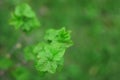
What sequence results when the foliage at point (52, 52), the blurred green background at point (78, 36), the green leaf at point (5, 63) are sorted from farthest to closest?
the blurred green background at point (78, 36) < the green leaf at point (5, 63) < the foliage at point (52, 52)

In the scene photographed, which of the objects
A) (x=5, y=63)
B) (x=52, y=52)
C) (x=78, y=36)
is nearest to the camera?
(x=52, y=52)

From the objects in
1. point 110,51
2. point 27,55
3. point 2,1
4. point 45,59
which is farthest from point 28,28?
point 110,51

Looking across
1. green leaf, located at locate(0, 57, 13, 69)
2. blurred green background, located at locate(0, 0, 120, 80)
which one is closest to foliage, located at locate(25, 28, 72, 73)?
green leaf, located at locate(0, 57, 13, 69)

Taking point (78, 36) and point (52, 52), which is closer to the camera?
point (52, 52)

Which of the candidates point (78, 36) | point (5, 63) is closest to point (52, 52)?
point (5, 63)

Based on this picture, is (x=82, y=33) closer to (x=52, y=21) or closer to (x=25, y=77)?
(x=52, y=21)

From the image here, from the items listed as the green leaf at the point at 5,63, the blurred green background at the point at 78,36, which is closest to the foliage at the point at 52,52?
the green leaf at the point at 5,63

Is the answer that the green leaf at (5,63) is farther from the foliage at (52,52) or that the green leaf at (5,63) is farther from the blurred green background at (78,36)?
the foliage at (52,52)

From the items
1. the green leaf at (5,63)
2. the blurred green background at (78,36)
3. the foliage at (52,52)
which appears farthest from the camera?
the blurred green background at (78,36)

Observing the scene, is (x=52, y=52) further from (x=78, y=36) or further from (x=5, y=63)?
(x=78, y=36)
